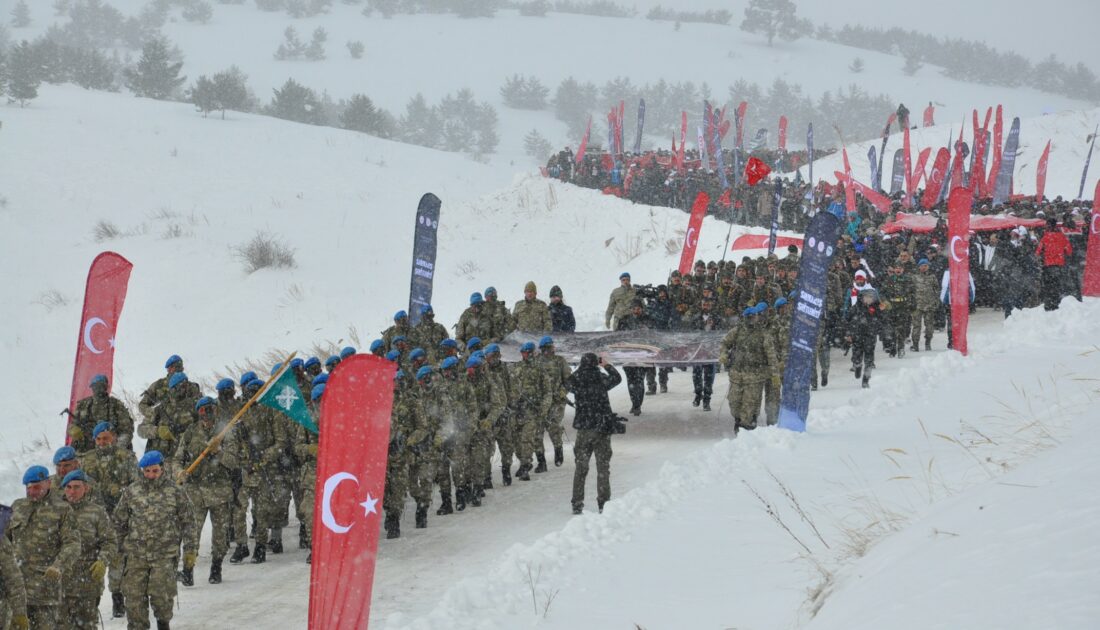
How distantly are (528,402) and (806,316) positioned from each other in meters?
3.86

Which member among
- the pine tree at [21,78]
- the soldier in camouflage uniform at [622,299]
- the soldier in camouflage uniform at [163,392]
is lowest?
the soldier in camouflage uniform at [163,392]

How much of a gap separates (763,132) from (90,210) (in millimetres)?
28303

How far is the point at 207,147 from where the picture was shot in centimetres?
5003

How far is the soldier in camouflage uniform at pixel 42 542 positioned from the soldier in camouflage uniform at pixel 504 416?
5.80 m

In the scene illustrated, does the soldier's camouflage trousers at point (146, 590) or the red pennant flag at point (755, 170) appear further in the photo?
the red pennant flag at point (755, 170)

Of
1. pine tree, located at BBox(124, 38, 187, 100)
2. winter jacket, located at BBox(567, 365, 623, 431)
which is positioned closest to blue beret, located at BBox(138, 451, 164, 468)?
winter jacket, located at BBox(567, 365, 623, 431)

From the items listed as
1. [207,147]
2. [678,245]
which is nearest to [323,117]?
[207,147]

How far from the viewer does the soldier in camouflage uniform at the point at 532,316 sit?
16.6 metres

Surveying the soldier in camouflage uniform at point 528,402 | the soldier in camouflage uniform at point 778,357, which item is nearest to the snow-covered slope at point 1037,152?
the soldier in camouflage uniform at point 778,357

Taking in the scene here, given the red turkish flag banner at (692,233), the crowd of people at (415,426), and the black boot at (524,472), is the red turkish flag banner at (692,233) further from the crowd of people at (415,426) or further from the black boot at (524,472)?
the black boot at (524,472)

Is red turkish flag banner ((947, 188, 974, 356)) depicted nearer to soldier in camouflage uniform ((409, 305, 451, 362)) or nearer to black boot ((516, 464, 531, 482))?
black boot ((516, 464, 531, 482))

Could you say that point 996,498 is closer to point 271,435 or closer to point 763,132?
point 271,435

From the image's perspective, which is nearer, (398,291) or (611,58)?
(398,291)

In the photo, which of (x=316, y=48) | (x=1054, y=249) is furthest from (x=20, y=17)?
(x=1054, y=249)
